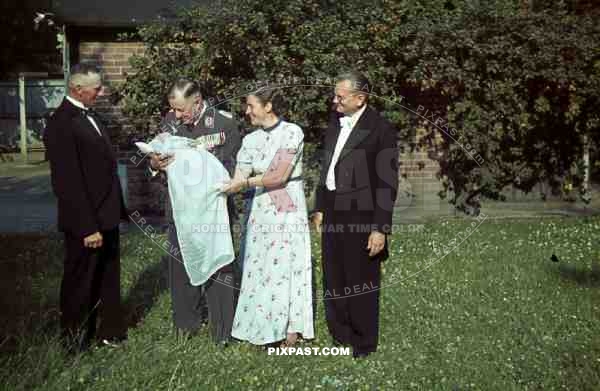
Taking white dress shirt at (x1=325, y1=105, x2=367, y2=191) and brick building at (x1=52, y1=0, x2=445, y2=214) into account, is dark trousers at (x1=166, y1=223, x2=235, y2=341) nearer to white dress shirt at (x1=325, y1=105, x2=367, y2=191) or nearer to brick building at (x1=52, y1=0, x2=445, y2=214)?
white dress shirt at (x1=325, y1=105, x2=367, y2=191)

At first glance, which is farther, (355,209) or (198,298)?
(198,298)

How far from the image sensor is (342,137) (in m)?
5.10

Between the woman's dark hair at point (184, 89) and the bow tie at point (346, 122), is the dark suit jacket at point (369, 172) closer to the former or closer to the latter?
the bow tie at point (346, 122)

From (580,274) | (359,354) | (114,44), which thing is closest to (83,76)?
(359,354)

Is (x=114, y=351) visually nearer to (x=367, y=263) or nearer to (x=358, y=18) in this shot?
(x=367, y=263)

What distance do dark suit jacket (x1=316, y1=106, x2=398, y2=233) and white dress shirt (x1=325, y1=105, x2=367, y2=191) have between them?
0.12 ft

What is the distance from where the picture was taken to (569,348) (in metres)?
5.16

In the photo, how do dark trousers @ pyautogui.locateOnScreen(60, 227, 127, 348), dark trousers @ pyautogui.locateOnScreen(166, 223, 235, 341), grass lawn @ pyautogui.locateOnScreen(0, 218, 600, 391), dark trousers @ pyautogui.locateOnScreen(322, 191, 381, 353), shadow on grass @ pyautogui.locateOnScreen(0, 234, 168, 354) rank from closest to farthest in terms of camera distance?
grass lawn @ pyautogui.locateOnScreen(0, 218, 600, 391)
dark trousers @ pyautogui.locateOnScreen(60, 227, 127, 348)
dark trousers @ pyautogui.locateOnScreen(322, 191, 381, 353)
dark trousers @ pyautogui.locateOnScreen(166, 223, 235, 341)
shadow on grass @ pyautogui.locateOnScreen(0, 234, 168, 354)

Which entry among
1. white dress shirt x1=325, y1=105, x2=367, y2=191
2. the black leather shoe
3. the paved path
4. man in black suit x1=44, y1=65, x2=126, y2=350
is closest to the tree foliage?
the paved path

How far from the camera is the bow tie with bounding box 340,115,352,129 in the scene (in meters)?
5.05

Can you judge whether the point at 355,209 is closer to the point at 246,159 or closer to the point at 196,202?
the point at 246,159

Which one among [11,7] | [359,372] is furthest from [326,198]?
[11,7]

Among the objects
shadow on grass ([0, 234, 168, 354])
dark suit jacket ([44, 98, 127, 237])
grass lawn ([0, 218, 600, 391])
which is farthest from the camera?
shadow on grass ([0, 234, 168, 354])

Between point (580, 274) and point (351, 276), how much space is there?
3397mm
